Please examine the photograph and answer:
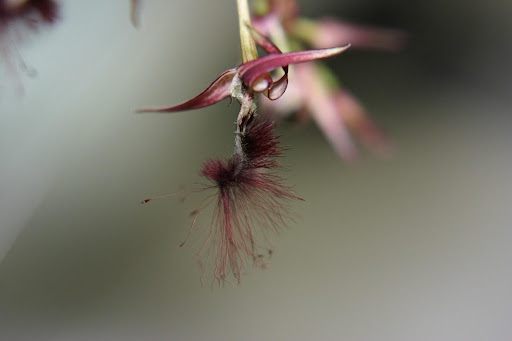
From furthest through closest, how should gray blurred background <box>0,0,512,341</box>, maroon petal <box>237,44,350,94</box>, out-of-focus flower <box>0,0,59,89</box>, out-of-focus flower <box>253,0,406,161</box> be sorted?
gray blurred background <box>0,0,512,341</box>
out-of-focus flower <box>253,0,406,161</box>
out-of-focus flower <box>0,0,59,89</box>
maroon petal <box>237,44,350,94</box>

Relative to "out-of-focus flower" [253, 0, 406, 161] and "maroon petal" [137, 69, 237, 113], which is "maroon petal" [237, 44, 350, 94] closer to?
"maroon petal" [137, 69, 237, 113]

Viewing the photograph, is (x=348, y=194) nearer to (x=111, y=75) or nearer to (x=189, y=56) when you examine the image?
(x=189, y=56)

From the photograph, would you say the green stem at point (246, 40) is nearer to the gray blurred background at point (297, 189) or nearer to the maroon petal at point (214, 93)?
the maroon petal at point (214, 93)

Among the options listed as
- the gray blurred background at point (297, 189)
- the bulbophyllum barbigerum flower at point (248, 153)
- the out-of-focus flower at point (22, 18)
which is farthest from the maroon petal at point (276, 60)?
the gray blurred background at point (297, 189)

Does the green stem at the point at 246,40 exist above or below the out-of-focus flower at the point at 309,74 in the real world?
below

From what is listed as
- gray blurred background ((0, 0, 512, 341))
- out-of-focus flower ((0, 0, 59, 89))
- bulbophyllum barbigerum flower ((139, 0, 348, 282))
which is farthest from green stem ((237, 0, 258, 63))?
gray blurred background ((0, 0, 512, 341))

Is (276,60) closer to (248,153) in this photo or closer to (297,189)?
(248,153)

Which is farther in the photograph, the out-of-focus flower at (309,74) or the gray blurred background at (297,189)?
the gray blurred background at (297,189)

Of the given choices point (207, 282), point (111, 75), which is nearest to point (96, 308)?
point (207, 282)
